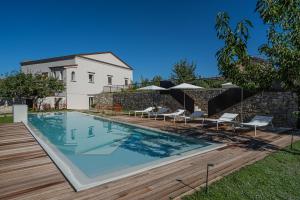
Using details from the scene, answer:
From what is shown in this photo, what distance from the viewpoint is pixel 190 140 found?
9.00 metres

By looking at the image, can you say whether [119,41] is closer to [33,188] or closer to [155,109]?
[155,109]

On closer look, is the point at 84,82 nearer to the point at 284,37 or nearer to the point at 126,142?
→ the point at 126,142

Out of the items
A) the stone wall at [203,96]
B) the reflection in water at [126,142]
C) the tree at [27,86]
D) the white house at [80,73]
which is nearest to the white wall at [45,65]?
the white house at [80,73]

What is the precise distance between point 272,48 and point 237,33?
1.34 meters

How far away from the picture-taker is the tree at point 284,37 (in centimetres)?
518

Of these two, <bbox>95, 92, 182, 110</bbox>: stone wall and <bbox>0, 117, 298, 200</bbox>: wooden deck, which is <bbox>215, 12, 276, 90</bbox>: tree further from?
<bbox>95, 92, 182, 110</bbox>: stone wall

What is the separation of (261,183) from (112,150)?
577 cm

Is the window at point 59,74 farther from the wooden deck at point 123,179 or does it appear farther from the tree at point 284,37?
the tree at point 284,37

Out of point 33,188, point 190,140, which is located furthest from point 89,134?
point 33,188

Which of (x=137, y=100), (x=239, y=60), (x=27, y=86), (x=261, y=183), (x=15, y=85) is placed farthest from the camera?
(x=137, y=100)

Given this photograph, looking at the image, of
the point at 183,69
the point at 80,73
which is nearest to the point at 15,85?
the point at 80,73

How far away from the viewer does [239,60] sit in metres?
6.23

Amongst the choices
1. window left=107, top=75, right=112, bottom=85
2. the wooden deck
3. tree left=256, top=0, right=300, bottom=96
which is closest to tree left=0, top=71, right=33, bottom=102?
window left=107, top=75, right=112, bottom=85

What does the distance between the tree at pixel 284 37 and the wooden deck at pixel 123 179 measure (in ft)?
8.43
